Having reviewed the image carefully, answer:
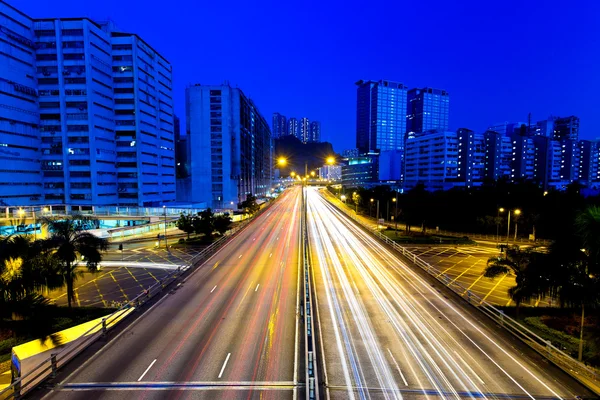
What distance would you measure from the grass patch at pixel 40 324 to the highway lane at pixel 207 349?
3.10 meters

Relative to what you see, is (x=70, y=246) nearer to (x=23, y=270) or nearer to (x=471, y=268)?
(x=23, y=270)

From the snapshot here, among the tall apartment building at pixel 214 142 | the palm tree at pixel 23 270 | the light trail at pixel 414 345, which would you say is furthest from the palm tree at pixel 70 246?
the tall apartment building at pixel 214 142

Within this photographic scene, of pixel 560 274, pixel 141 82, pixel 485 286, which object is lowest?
pixel 485 286

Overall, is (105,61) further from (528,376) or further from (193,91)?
(528,376)

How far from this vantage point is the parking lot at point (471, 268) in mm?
26031

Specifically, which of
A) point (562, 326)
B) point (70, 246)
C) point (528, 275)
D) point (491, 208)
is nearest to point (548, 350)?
point (528, 275)

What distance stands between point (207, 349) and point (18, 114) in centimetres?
8609

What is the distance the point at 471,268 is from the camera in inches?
1356

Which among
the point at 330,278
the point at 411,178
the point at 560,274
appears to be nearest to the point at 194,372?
the point at 330,278

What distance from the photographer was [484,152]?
146 m

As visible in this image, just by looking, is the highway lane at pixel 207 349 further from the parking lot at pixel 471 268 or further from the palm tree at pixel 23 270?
the parking lot at pixel 471 268

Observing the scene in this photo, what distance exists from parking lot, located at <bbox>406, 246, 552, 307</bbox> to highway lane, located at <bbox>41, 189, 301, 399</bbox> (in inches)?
571

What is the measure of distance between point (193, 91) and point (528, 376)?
115 m

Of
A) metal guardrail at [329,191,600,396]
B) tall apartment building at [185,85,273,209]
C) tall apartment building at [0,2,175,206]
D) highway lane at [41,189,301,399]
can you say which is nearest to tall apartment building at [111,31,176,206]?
tall apartment building at [0,2,175,206]
